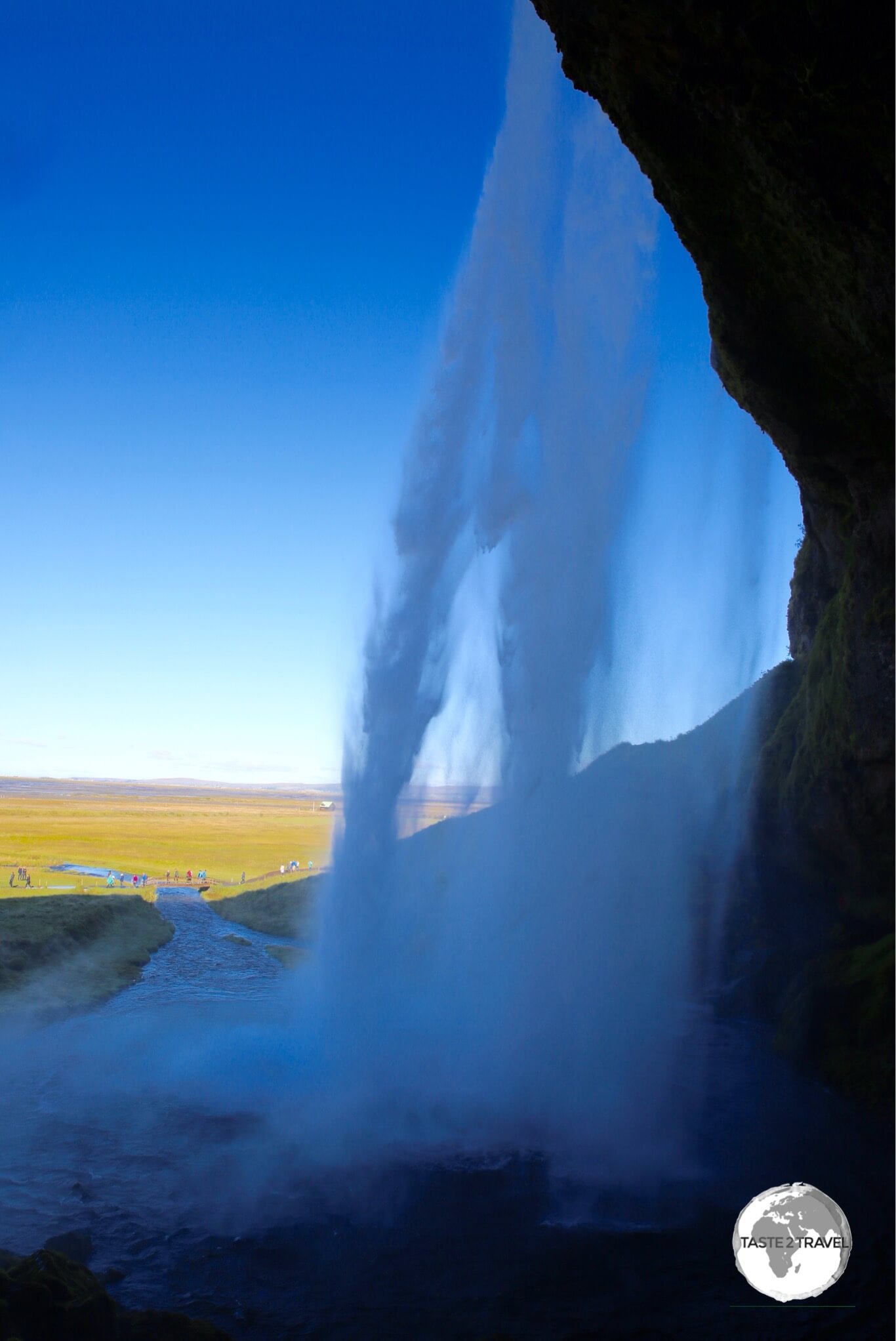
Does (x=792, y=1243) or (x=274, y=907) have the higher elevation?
(x=792, y=1243)

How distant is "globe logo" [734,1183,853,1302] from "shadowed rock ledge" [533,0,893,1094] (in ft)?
32.2

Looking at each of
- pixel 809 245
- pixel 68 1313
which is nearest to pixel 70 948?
pixel 68 1313

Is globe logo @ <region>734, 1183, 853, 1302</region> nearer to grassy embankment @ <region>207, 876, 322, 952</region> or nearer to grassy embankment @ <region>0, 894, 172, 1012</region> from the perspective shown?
grassy embankment @ <region>0, 894, 172, 1012</region>

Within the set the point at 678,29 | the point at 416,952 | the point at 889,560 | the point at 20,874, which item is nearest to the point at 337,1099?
the point at 416,952

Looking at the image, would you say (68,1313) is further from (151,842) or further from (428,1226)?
(151,842)

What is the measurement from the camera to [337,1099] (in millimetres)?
16703

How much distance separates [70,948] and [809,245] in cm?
3302

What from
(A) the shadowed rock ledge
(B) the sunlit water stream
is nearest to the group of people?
(B) the sunlit water stream

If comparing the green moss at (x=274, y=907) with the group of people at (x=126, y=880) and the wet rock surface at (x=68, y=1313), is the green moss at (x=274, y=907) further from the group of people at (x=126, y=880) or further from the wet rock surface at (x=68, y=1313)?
the wet rock surface at (x=68, y=1313)

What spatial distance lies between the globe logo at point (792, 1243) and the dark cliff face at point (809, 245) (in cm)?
1028

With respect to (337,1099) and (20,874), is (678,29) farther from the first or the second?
(20,874)

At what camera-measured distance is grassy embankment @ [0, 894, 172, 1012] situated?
25016 mm

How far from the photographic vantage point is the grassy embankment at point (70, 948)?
25016 millimetres

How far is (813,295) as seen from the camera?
13.1 metres
